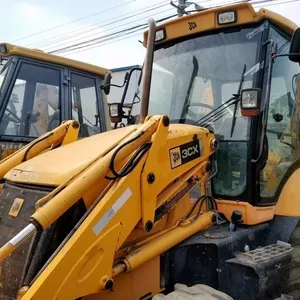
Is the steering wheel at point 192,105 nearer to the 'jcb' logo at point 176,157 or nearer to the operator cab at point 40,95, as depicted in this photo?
the 'jcb' logo at point 176,157

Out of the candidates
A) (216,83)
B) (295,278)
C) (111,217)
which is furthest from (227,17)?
(295,278)

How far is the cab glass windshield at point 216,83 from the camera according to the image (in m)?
3.24

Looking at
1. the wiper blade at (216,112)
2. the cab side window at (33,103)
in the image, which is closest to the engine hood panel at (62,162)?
the wiper blade at (216,112)

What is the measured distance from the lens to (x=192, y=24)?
3.57 metres

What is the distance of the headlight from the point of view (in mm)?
3341

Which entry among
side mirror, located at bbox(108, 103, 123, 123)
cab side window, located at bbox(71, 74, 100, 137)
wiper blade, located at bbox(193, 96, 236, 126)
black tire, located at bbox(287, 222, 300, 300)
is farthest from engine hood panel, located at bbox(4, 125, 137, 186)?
cab side window, located at bbox(71, 74, 100, 137)

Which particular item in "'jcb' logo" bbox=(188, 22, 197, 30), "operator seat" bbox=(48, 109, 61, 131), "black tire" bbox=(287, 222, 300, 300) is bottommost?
"black tire" bbox=(287, 222, 300, 300)

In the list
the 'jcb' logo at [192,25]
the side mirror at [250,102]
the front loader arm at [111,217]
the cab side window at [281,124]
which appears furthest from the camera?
the 'jcb' logo at [192,25]

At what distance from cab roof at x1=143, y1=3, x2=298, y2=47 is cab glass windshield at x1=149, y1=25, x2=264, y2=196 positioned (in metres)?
0.06

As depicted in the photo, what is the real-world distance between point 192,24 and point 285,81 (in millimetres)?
916

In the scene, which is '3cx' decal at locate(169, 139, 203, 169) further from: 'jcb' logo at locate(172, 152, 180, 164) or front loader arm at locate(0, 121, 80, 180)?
front loader arm at locate(0, 121, 80, 180)

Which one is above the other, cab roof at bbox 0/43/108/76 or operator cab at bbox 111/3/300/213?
cab roof at bbox 0/43/108/76

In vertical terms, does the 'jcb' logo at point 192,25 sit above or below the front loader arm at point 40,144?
above

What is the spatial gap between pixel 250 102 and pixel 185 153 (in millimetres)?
598
